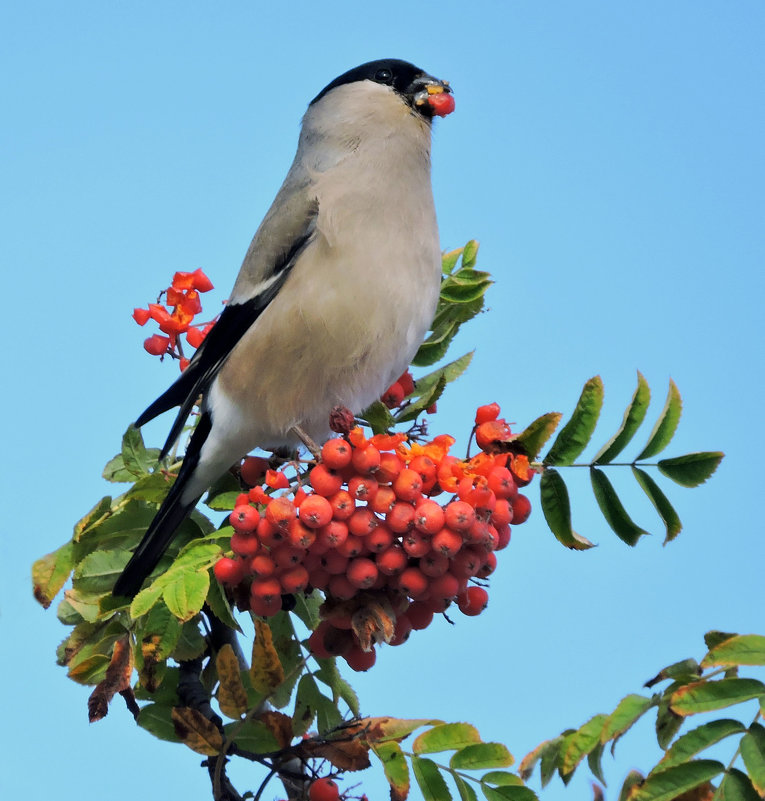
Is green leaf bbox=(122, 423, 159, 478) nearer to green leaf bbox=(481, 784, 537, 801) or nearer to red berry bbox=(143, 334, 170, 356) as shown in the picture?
red berry bbox=(143, 334, 170, 356)

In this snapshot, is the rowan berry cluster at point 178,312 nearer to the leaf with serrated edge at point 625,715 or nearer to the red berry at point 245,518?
the red berry at point 245,518

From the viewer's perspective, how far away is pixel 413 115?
3891 millimetres

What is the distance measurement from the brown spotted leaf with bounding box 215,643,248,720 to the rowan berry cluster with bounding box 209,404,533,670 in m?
0.15

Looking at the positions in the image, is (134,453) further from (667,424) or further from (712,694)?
(712,694)

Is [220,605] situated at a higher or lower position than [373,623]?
higher

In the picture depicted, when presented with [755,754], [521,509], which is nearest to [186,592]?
[521,509]

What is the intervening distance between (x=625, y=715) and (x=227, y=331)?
1871 millimetres

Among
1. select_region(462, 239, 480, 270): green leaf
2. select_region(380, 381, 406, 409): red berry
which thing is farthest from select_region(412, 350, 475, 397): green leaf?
select_region(462, 239, 480, 270): green leaf

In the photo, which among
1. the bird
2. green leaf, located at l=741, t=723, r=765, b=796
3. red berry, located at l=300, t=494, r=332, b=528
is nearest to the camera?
green leaf, located at l=741, t=723, r=765, b=796

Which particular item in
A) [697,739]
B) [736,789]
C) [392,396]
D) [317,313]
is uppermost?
[317,313]

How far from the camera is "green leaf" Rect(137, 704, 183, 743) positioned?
2.68m

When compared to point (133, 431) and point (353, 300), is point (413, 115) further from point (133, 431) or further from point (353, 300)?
point (133, 431)

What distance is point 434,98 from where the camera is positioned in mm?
3914

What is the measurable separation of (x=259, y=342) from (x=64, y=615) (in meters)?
1.07
